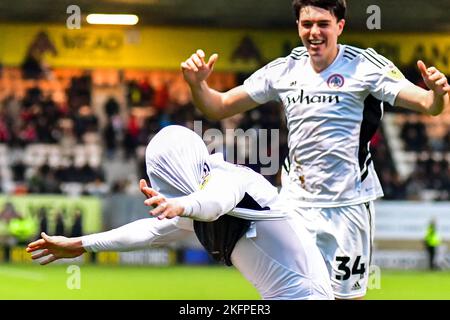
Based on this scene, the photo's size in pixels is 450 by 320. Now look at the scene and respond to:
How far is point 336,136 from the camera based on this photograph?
6.34m

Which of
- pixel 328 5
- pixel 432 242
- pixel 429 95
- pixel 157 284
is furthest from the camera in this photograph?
pixel 432 242

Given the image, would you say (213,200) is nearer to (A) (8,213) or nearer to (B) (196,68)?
(B) (196,68)

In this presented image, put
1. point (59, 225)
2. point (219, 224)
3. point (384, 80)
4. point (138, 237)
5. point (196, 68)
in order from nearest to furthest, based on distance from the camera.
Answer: point (219, 224) → point (138, 237) → point (196, 68) → point (384, 80) → point (59, 225)

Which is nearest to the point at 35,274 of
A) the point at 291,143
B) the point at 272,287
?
the point at 291,143

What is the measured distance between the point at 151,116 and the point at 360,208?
1959 cm

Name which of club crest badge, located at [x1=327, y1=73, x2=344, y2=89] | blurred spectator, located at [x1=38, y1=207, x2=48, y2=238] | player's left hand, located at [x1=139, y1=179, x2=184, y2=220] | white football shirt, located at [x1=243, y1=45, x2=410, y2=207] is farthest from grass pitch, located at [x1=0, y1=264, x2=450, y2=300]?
player's left hand, located at [x1=139, y1=179, x2=184, y2=220]

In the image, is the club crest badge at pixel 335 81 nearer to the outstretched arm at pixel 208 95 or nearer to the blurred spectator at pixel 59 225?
the outstretched arm at pixel 208 95

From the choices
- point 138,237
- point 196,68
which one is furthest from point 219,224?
point 196,68

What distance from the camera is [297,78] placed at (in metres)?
6.43

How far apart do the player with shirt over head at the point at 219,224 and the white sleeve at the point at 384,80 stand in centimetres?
152

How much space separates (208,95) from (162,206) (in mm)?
2110

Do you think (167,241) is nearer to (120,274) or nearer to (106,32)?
(120,274)

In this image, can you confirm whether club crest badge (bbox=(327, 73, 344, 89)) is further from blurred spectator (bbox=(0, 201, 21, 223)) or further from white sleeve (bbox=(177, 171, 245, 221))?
blurred spectator (bbox=(0, 201, 21, 223))

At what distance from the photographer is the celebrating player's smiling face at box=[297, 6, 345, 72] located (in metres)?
6.12
